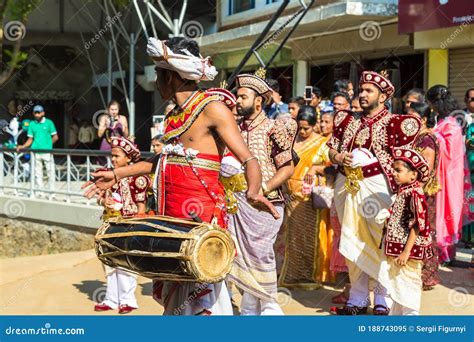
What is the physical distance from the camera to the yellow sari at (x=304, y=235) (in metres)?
8.02

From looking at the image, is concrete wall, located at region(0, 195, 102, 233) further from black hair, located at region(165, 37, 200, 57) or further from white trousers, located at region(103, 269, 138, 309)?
black hair, located at region(165, 37, 200, 57)

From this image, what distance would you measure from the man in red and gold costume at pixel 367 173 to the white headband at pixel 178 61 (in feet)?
8.06

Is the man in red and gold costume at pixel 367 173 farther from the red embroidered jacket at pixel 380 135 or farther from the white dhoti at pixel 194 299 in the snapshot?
the white dhoti at pixel 194 299

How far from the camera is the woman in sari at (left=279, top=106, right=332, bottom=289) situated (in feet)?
26.2

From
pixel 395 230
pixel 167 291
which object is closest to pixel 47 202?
pixel 395 230

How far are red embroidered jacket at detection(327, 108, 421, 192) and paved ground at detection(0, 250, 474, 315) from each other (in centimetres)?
123

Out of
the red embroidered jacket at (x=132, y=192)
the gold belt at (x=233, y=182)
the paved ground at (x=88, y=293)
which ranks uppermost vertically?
the gold belt at (x=233, y=182)

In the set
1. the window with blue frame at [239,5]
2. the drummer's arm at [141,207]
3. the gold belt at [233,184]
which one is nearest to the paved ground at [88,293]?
the drummer's arm at [141,207]

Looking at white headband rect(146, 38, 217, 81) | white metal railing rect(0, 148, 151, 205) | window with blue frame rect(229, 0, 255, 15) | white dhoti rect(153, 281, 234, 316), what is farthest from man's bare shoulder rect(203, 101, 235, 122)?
window with blue frame rect(229, 0, 255, 15)

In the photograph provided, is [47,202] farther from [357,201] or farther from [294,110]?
[357,201]

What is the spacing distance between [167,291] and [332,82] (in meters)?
10.8

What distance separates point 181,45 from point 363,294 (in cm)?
320

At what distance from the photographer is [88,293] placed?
8.56 m

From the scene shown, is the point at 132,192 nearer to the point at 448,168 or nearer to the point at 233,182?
the point at 233,182
